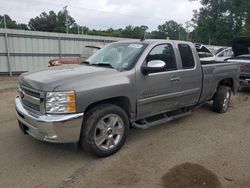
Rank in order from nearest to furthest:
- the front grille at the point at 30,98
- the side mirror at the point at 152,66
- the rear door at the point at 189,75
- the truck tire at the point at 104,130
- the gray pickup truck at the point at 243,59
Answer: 1. the front grille at the point at 30,98
2. the truck tire at the point at 104,130
3. the side mirror at the point at 152,66
4. the rear door at the point at 189,75
5. the gray pickup truck at the point at 243,59

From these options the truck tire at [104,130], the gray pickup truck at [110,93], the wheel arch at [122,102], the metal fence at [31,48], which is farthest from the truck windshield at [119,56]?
the metal fence at [31,48]

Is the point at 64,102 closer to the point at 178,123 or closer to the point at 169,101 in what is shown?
the point at 169,101

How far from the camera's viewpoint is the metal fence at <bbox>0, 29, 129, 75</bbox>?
13.9 metres

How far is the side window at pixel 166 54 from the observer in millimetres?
4809

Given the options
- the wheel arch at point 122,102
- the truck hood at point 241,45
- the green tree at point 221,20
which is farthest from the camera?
the green tree at point 221,20

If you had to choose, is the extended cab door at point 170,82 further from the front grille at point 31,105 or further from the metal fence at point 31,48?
the metal fence at point 31,48

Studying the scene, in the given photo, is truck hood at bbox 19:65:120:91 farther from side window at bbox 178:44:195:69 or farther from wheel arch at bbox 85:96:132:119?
side window at bbox 178:44:195:69

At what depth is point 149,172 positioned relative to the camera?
3650 millimetres

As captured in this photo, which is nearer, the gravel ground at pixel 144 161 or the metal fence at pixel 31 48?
the gravel ground at pixel 144 161

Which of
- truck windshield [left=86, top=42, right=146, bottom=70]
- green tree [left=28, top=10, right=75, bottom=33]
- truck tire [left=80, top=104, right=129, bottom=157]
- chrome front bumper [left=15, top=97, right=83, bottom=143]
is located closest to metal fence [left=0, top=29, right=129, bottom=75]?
truck windshield [left=86, top=42, right=146, bottom=70]

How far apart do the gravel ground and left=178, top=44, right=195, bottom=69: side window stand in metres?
1.33

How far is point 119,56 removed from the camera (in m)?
4.76

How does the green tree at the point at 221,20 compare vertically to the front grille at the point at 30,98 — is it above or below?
above

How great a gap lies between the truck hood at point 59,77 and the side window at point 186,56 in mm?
1742
